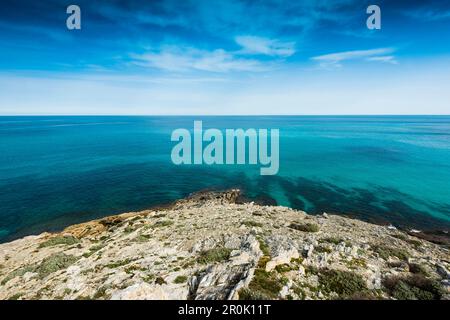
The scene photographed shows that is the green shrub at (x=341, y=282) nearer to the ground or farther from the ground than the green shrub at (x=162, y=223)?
farther from the ground

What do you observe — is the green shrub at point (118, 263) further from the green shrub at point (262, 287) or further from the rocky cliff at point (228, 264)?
the green shrub at point (262, 287)

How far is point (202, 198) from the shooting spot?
42625 mm

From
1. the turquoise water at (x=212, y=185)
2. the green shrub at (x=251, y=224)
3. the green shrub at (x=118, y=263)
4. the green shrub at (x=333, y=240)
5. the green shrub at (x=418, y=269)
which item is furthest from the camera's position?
the turquoise water at (x=212, y=185)

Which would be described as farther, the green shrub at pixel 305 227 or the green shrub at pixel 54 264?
the green shrub at pixel 305 227

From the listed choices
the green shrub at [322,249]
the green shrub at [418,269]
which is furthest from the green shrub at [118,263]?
the green shrub at [418,269]

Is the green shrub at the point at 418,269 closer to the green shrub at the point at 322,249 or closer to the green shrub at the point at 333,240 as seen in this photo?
the green shrub at the point at 333,240

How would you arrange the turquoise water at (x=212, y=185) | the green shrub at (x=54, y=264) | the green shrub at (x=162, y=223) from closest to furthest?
the green shrub at (x=54, y=264)
the green shrub at (x=162, y=223)
the turquoise water at (x=212, y=185)

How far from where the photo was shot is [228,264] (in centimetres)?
1442

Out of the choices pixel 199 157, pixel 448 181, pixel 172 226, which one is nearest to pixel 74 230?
pixel 172 226

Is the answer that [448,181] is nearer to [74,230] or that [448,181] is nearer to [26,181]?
[74,230]

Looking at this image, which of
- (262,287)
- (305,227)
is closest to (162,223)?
(305,227)

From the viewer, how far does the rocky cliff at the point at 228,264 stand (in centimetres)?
1252

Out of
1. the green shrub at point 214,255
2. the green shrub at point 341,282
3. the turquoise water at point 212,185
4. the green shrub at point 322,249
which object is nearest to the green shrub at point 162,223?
the green shrub at point 214,255

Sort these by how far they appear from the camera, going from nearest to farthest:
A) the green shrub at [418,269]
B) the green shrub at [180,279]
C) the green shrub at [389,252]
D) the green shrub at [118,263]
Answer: the green shrub at [180,279], the green shrub at [418,269], the green shrub at [118,263], the green shrub at [389,252]
